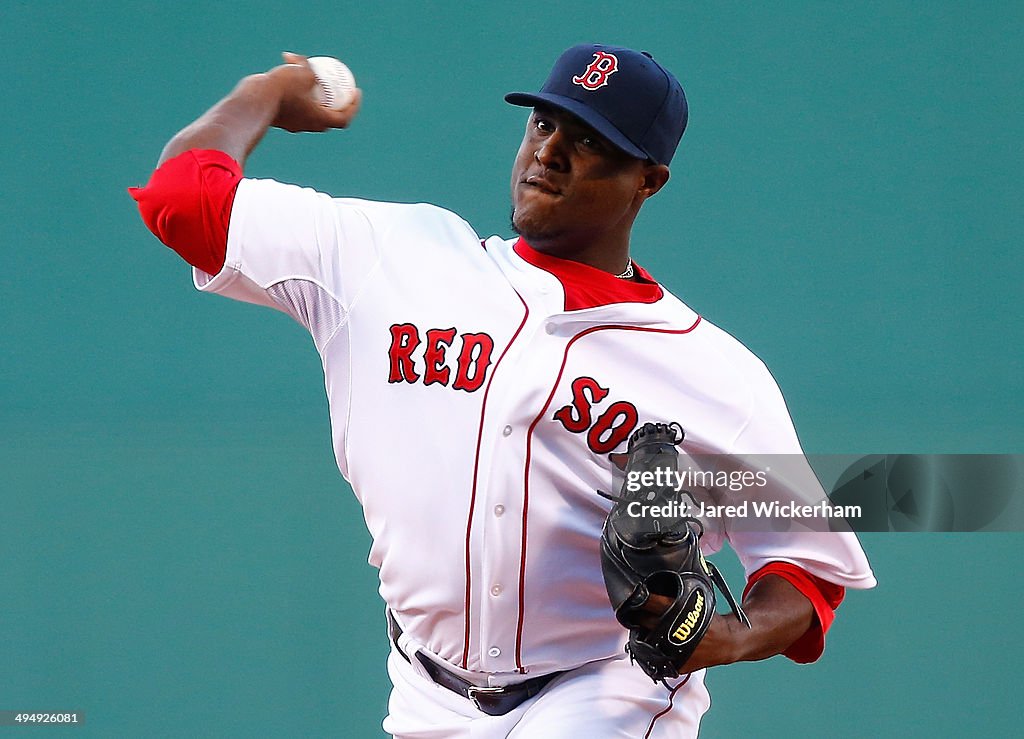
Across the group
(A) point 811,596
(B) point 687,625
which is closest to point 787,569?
(A) point 811,596

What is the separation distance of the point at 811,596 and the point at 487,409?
0.45m

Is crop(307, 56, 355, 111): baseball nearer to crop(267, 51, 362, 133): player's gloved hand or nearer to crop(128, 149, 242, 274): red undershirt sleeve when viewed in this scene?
crop(267, 51, 362, 133): player's gloved hand

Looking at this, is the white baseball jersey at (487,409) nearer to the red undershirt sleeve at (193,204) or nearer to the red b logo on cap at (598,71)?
the red undershirt sleeve at (193,204)

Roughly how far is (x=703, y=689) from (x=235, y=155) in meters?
0.91

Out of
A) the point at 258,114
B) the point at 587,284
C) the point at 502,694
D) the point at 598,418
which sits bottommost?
the point at 502,694

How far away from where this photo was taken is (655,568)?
4.32ft

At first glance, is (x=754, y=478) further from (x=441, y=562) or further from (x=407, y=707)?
(x=407, y=707)

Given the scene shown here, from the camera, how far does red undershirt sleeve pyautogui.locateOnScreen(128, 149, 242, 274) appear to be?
1445 millimetres

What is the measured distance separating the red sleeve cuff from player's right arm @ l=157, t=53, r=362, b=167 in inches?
31.4

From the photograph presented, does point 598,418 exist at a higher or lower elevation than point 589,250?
lower

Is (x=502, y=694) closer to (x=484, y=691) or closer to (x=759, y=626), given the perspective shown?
(x=484, y=691)

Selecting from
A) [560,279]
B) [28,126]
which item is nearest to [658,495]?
[560,279]

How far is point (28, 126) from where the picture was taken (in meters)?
4.43

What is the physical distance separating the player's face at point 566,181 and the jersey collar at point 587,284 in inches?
1.1
